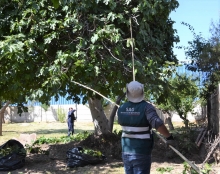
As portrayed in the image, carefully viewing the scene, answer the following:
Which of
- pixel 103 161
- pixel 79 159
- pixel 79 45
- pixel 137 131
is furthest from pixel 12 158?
pixel 137 131

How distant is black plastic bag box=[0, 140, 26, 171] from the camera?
7695 millimetres

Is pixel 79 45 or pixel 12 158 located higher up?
pixel 79 45

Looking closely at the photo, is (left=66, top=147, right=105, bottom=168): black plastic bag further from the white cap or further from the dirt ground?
the white cap

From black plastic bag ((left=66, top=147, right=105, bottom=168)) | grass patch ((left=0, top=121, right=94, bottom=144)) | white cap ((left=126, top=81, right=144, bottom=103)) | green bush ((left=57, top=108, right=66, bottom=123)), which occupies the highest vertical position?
white cap ((left=126, top=81, right=144, bottom=103))

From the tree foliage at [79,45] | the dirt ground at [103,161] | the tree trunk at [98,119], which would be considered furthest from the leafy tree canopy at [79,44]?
the tree trunk at [98,119]

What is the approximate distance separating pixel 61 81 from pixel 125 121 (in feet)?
10.6

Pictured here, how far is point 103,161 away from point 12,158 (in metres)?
2.09

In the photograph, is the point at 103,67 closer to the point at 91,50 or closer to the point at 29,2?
the point at 91,50

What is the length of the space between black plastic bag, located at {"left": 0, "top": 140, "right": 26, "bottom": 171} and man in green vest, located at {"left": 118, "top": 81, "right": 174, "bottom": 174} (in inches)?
165

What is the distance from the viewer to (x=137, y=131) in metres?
4.28

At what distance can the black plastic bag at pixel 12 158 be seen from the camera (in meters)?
7.70

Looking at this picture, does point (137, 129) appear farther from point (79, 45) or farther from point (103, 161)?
point (103, 161)

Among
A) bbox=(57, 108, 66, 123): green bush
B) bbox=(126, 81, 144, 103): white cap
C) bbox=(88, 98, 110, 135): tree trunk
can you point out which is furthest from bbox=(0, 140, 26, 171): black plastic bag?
bbox=(57, 108, 66, 123): green bush

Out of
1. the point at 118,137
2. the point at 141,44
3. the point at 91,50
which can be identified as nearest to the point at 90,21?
the point at 91,50
